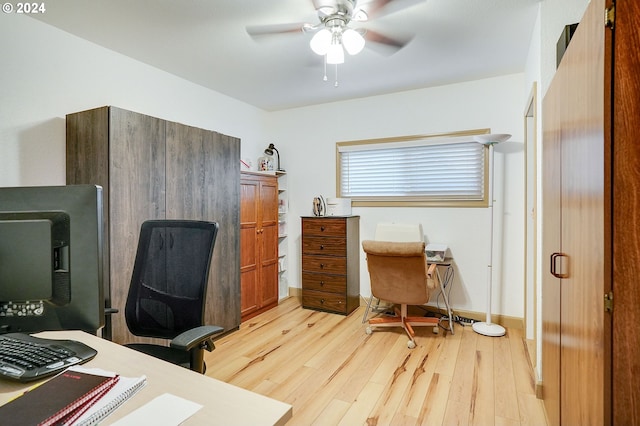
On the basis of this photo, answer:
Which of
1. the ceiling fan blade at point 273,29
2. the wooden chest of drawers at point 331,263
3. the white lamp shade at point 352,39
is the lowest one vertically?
the wooden chest of drawers at point 331,263

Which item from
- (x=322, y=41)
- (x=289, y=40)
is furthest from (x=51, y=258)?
(x=289, y=40)

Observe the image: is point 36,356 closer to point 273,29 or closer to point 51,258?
point 51,258

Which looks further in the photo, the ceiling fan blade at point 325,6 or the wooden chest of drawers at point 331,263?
the wooden chest of drawers at point 331,263

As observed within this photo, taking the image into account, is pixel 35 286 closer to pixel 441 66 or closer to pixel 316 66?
pixel 316 66

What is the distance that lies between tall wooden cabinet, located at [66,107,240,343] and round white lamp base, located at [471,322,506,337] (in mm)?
2399

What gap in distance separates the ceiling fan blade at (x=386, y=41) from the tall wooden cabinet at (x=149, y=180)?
1.62 m

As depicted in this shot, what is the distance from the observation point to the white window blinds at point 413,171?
357 cm

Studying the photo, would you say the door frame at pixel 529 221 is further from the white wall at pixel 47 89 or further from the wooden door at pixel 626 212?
the white wall at pixel 47 89

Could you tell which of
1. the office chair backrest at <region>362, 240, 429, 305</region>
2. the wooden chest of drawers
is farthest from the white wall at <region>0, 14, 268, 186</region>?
the office chair backrest at <region>362, 240, 429, 305</region>

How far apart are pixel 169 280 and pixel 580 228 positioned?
70.9 inches

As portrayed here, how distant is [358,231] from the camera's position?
4.09 m

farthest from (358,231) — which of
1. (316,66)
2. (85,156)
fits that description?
(85,156)

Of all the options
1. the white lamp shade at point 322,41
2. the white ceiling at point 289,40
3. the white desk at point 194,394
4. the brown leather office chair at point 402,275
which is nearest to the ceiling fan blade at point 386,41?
the white ceiling at point 289,40

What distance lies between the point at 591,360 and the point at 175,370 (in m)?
1.22
